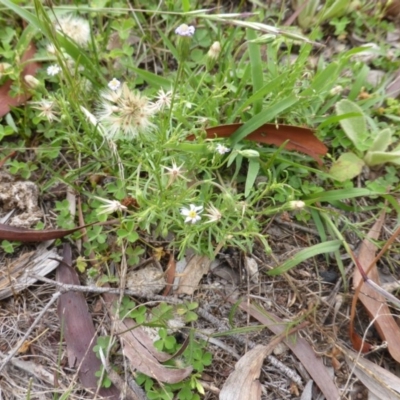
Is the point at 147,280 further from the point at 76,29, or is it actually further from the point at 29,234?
the point at 76,29

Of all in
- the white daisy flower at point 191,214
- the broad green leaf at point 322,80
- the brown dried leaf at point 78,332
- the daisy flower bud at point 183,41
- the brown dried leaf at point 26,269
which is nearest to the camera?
the daisy flower bud at point 183,41

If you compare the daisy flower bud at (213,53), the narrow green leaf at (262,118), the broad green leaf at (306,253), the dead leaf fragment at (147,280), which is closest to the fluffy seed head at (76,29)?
the daisy flower bud at (213,53)

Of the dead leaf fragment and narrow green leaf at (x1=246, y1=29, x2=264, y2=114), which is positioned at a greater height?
Result: narrow green leaf at (x1=246, y1=29, x2=264, y2=114)

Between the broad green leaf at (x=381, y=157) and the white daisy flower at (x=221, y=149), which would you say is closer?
the white daisy flower at (x=221, y=149)

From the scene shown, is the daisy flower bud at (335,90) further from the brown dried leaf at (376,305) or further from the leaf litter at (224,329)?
the brown dried leaf at (376,305)

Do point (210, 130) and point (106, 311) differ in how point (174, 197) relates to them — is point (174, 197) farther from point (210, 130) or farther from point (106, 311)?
point (106, 311)

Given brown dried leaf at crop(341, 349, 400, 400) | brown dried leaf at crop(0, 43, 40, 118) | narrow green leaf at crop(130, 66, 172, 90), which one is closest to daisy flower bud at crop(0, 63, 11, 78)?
brown dried leaf at crop(0, 43, 40, 118)

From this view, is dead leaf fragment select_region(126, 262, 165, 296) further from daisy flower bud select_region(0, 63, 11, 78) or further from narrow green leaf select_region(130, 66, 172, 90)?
daisy flower bud select_region(0, 63, 11, 78)
